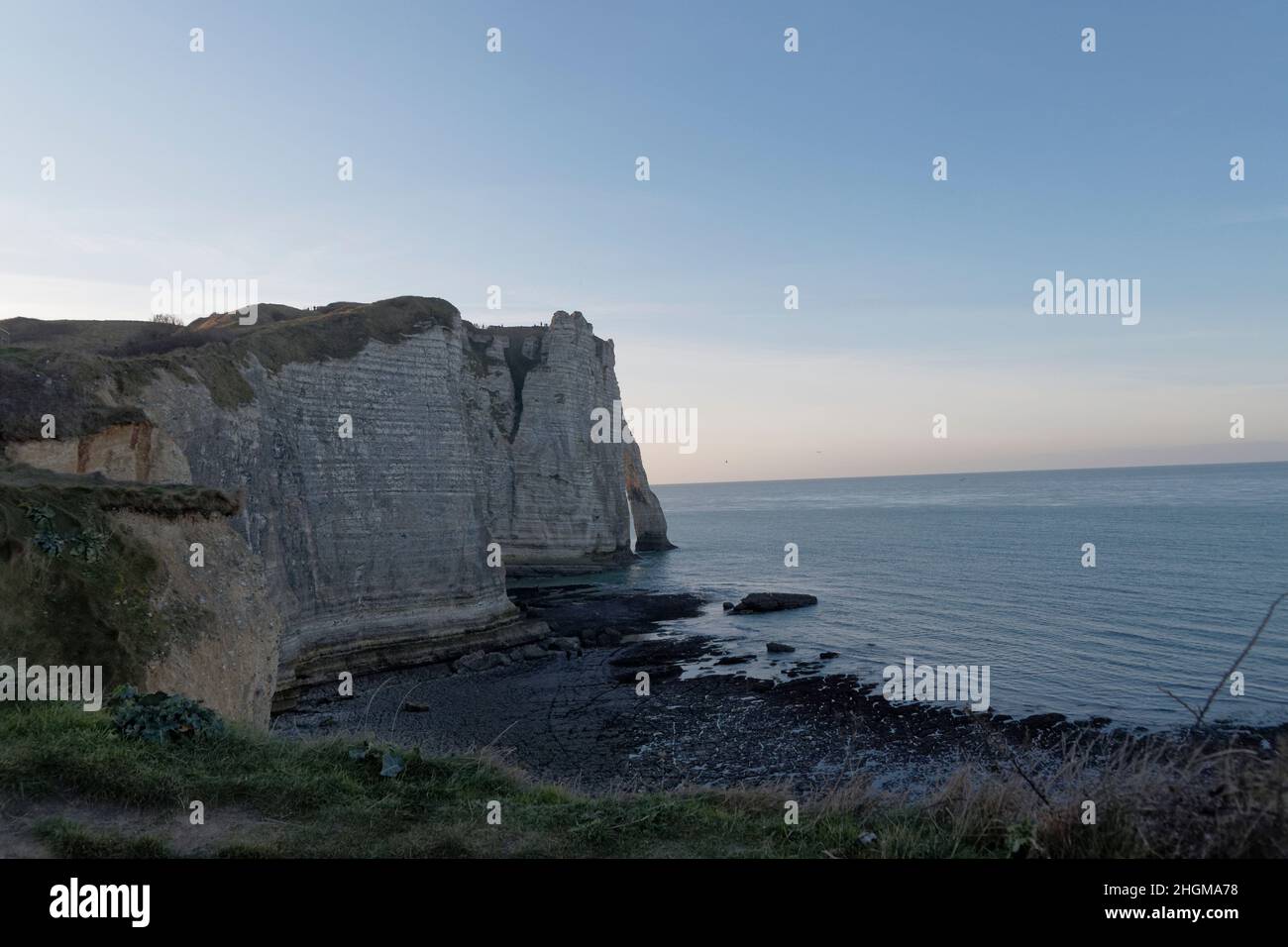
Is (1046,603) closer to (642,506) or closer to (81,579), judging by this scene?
(81,579)

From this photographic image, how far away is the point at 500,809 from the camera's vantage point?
7914mm

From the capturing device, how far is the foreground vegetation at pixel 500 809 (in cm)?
593

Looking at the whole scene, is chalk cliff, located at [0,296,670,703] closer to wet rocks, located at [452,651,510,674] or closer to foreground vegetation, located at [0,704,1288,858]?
wet rocks, located at [452,651,510,674]

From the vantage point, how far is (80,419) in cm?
2044

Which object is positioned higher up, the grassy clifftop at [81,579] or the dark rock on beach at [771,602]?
the grassy clifftop at [81,579]

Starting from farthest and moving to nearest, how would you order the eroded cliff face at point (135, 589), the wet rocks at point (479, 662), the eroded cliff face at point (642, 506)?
1. the eroded cliff face at point (642, 506)
2. the wet rocks at point (479, 662)
3. the eroded cliff face at point (135, 589)

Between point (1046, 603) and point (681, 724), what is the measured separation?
1105 inches

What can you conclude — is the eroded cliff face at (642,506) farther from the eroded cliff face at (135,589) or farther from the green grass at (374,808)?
the green grass at (374,808)

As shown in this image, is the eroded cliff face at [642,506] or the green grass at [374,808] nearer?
the green grass at [374,808]

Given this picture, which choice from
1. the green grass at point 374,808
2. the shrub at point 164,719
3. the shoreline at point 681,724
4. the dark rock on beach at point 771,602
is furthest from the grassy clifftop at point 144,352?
the dark rock on beach at point 771,602

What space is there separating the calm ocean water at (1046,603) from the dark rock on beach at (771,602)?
1382 mm

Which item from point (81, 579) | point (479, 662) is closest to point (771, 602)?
point (479, 662)

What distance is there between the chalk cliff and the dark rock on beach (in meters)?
14.4
